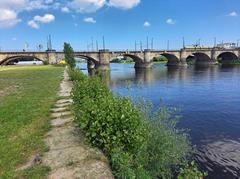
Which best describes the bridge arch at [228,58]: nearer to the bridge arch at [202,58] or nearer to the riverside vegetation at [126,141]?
the bridge arch at [202,58]

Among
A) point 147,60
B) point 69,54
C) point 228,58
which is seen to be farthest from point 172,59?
point 69,54

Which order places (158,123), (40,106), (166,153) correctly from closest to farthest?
(166,153) → (158,123) → (40,106)

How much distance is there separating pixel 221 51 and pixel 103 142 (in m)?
116

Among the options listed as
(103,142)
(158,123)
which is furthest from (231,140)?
(103,142)

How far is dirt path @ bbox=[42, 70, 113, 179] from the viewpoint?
579 centimetres

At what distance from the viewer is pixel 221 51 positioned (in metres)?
112

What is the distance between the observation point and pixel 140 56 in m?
100

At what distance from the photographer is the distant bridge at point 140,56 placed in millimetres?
87812

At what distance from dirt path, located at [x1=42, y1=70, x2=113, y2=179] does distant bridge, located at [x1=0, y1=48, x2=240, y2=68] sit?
8173cm

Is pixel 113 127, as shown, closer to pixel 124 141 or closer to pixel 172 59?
pixel 124 141

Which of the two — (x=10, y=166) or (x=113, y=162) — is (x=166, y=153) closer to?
(x=113, y=162)

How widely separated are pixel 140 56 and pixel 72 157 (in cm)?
9517

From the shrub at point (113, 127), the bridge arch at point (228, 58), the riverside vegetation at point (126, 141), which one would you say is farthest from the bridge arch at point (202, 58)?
the shrub at point (113, 127)

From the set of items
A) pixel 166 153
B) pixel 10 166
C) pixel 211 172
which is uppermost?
pixel 10 166
